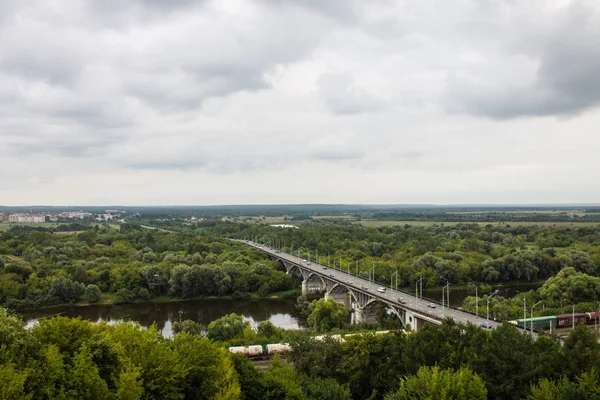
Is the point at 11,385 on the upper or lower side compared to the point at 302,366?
upper

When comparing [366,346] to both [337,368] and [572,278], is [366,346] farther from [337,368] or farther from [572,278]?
[572,278]

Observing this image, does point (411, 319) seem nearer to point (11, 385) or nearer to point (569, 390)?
point (569, 390)

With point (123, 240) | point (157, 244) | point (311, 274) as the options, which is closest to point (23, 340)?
point (311, 274)

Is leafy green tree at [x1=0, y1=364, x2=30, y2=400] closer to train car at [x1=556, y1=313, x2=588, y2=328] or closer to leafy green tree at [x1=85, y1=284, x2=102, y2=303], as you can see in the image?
train car at [x1=556, y1=313, x2=588, y2=328]

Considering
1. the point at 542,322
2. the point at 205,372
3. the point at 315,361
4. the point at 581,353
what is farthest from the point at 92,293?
the point at 581,353

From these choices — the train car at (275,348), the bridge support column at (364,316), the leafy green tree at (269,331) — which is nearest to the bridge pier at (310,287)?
the bridge support column at (364,316)

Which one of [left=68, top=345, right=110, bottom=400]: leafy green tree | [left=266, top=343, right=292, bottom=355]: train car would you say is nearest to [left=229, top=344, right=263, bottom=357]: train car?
[left=266, top=343, right=292, bottom=355]: train car

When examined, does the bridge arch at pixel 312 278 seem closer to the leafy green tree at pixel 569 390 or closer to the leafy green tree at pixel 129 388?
the leafy green tree at pixel 569 390

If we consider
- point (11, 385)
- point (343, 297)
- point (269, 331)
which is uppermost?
point (11, 385)
